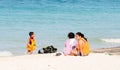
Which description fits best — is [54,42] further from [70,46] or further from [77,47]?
[77,47]

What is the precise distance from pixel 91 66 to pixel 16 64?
182cm

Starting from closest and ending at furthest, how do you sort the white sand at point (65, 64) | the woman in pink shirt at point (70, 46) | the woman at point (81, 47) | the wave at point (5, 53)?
the white sand at point (65, 64), the woman at point (81, 47), the woman in pink shirt at point (70, 46), the wave at point (5, 53)

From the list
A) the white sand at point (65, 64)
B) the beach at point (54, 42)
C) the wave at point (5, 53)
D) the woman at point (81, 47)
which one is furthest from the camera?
the wave at point (5, 53)

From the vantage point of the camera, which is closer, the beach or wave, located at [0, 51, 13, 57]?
the beach

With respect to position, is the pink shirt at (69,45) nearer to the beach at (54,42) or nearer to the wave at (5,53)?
the beach at (54,42)

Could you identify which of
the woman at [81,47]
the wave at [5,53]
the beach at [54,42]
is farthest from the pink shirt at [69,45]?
the wave at [5,53]

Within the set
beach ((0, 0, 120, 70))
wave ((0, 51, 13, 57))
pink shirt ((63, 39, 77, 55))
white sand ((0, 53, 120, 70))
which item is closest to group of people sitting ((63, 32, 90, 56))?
pink shirt ((63, 39, 77, 55))

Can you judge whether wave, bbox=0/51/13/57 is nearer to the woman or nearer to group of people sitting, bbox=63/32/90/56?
group of people sitting, bbox=63/32/90/56

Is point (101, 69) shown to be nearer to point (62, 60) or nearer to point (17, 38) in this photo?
point (62, 60)

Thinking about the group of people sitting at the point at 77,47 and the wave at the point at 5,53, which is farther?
the wave at the point at 5,53

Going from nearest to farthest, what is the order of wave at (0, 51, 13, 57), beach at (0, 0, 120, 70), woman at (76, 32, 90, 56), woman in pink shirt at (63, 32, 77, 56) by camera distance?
beach at (0, 0, 120, 70)
woman at (76, 32, 90, 56)
woman in pink shirt at (63, 32, 77, 56)
wave at (0, 51, 13, 57)

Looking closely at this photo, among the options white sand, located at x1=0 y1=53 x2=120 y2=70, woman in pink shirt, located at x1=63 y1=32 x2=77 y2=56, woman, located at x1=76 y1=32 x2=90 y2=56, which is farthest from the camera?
woman in pink shirt, located at x1=63 y1=32 x2=77 y2=56

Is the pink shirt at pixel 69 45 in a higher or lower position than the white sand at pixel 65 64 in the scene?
higher

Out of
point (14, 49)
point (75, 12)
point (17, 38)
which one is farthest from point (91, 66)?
point (75, 12)
